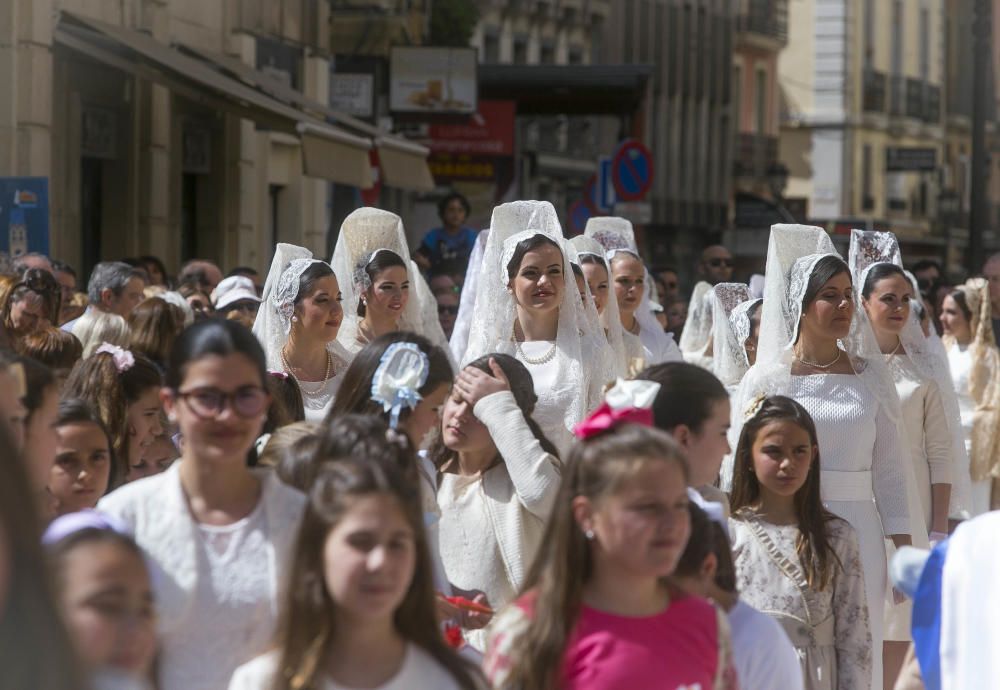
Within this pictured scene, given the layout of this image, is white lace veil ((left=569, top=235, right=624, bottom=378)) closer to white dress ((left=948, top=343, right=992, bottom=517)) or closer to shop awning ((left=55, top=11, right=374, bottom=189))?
white dress ((left=948, top=343, right=992, bottom=517))

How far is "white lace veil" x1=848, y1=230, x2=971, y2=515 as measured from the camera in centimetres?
860

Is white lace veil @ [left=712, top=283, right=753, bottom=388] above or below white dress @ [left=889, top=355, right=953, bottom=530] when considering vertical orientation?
above

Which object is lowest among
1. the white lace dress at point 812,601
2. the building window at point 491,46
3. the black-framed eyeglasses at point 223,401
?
the white lace dress at point 812,601

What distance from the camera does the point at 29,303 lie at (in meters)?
8.74

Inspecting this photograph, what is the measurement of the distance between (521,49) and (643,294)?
31764 mm

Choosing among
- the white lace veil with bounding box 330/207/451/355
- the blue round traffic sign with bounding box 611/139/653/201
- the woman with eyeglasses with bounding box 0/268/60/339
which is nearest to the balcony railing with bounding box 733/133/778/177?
the blue round traffic sign with bounding box 611/139/653/201

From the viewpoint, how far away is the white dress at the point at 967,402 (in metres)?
11.5

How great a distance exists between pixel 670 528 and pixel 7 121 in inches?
511

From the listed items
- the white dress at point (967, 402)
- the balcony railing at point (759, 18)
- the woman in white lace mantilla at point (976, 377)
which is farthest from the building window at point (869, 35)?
the white dress at point (967, 402)

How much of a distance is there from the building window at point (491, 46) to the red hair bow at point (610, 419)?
36255mm

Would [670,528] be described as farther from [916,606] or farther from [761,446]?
[761,446]

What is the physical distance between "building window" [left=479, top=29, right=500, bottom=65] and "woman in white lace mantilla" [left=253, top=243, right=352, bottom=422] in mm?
32144

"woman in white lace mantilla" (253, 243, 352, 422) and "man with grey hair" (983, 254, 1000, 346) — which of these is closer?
"woman in white lace mantilla" (253, 243, 352, 422)

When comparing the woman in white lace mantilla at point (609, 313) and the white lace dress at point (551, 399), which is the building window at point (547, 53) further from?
the white lace dress at point (551, 399)
